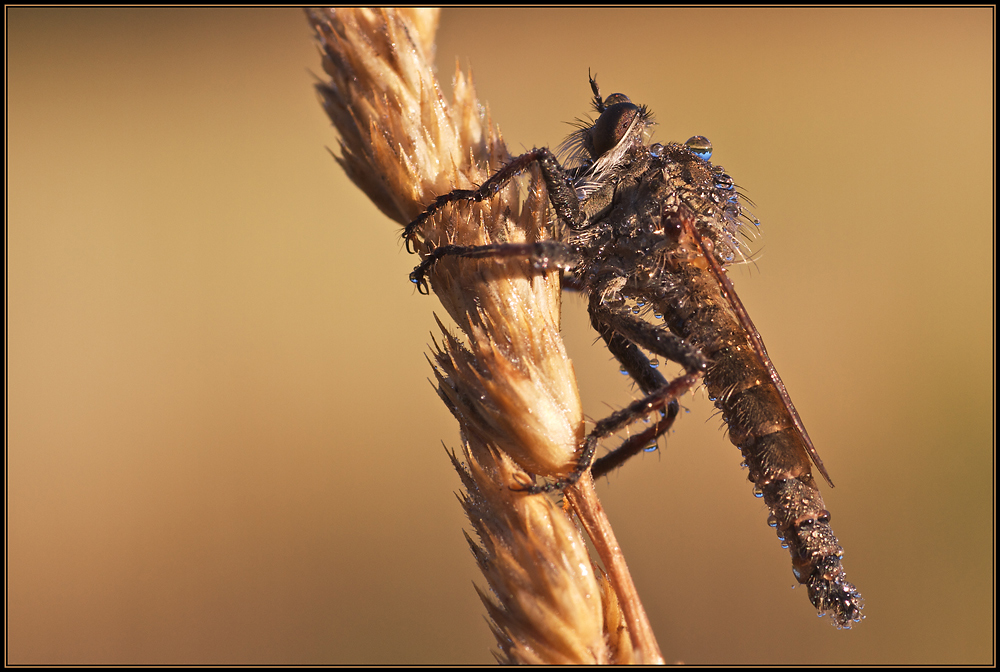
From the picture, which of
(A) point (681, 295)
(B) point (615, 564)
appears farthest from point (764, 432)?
(B) point (615, 564)

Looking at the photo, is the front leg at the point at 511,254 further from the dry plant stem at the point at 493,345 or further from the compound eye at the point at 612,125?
the compound eye at the point at 612,125

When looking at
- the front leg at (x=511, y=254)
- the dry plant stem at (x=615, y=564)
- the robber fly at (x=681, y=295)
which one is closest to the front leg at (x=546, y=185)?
the robber fly at (x=681, y=295)

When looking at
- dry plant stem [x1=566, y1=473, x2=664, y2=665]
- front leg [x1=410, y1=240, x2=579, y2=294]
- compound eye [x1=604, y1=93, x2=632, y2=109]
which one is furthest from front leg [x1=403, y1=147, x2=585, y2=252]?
dry plant stem [x1=566, y1=473, x2=664, y2=665]

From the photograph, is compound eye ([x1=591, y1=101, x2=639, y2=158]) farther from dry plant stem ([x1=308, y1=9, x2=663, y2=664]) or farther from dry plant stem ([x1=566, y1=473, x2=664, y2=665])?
dry plant stem ([x1=566, y1=473, x2=664, y2=665])

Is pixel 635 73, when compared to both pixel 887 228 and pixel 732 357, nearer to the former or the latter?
pixel 887 228

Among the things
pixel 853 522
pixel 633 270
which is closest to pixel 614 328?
pixel 633 270

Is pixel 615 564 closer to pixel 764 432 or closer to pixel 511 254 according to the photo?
pixel 511 254
